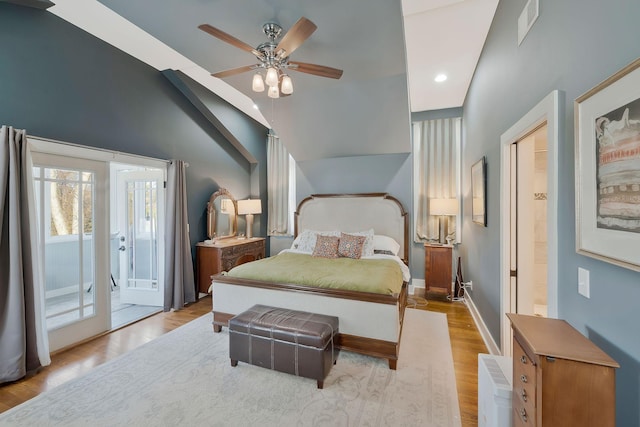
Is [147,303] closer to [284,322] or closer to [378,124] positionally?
[284,322]

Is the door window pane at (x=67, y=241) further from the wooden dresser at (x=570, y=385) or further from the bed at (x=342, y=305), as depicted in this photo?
the wooden dresser at (x=570, y=385)

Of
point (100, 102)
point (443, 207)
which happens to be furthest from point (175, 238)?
point (443, 207)

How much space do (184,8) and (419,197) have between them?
4.02 meters

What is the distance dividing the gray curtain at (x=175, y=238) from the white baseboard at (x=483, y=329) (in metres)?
3.81

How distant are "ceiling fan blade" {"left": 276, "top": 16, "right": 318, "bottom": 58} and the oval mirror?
10.0 feet

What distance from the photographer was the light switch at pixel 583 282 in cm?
121

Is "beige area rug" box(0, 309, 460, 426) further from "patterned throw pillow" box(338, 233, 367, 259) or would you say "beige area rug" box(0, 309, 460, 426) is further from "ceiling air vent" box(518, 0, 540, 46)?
"ceiling air vent" box(518, 0, 540, 46)

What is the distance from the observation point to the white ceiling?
211 centimetres

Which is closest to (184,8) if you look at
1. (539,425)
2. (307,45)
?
(307,45)

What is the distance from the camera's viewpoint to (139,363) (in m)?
2.43

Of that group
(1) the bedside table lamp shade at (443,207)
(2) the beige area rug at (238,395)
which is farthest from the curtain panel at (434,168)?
(2) the beige area rug at (238,395)

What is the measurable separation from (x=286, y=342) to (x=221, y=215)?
318 cm

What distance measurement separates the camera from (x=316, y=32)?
2.34 m

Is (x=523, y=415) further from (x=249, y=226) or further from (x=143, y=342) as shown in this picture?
(x=249, y=226)
